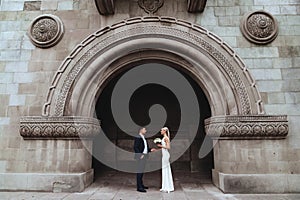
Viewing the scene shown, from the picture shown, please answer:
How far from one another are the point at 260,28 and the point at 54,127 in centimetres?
672

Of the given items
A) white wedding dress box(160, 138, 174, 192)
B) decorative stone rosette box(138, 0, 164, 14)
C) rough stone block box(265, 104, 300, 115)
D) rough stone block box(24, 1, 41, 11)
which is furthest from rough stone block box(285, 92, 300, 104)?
rough stone block box(24, 1, 41, 11)

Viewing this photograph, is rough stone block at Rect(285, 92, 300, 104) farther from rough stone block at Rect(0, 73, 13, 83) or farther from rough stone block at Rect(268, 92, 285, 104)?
rough stone block at Rect(0, 73, 13, 83)

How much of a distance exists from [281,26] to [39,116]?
7770 millimetres

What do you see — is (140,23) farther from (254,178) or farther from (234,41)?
(254,178)

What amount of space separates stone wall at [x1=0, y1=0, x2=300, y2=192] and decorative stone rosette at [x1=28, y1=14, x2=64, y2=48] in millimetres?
166

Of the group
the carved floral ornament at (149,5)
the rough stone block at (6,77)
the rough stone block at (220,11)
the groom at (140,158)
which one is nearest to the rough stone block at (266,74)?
the rough stone block at (220,11)

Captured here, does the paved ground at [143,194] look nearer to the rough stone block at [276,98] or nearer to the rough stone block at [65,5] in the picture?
the rough stone block at [276,98]

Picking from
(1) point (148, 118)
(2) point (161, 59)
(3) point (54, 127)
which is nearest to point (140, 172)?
(3) point (54, 127)

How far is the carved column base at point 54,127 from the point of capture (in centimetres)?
623

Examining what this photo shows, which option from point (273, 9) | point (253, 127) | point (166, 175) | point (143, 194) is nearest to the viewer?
point (143, 194)

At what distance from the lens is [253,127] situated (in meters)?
6.10

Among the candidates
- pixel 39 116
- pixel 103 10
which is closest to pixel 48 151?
pixel 39 116

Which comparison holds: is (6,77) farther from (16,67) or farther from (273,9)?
(273,9)

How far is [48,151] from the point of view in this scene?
6.29 m
